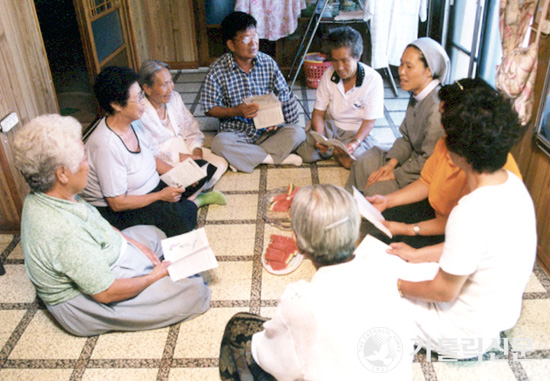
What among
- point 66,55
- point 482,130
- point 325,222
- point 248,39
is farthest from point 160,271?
point 66,55

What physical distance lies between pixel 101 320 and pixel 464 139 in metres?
1.60

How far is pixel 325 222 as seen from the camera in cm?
128

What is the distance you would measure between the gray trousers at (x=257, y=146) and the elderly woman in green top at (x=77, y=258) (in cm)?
129

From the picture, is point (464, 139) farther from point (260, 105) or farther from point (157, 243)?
point (260, 105)

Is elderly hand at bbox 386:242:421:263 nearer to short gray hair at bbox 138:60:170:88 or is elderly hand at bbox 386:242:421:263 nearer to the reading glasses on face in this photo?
short gray hair at bbox 138:60:170:88

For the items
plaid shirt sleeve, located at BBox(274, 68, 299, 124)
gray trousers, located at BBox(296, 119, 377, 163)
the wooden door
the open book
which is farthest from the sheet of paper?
the wooden door

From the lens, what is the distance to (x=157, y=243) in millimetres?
2443

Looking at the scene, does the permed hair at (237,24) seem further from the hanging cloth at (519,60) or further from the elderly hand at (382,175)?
the hanging cloth at (519,60)

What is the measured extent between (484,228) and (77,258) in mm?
1407

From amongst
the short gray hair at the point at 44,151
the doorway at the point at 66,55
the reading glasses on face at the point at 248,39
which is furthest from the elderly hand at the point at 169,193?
the doorway at the point at 66,55

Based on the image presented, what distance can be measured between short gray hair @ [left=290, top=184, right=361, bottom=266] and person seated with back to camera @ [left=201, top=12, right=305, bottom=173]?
84.2 inches

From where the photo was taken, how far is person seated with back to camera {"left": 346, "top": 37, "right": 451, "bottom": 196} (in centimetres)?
256

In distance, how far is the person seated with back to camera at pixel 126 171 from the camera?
7.75 ft

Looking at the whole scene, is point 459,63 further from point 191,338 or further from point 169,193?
point 191,338
